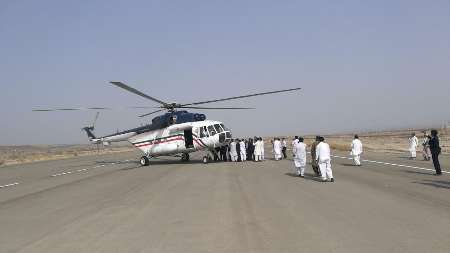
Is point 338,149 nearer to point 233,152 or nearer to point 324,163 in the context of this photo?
point 233,152

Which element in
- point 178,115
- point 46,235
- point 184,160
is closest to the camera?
point 46,235

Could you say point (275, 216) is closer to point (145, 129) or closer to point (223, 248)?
point (223, 248)

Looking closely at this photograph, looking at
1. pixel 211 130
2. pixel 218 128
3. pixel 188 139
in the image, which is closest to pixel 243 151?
pixel 218 128

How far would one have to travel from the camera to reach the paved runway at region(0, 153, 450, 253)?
23.5ft

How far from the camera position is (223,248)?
22.6ft

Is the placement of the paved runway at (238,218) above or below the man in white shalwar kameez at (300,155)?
below

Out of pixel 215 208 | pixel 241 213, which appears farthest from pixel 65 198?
pixel 241 213

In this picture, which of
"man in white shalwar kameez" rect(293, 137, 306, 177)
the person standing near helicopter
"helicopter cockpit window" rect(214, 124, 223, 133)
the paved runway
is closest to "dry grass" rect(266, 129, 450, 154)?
the person standing near helicopter

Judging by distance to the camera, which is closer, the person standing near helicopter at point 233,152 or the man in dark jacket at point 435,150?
the man in dark jacket at point 435,150

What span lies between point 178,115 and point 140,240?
75.6 feet

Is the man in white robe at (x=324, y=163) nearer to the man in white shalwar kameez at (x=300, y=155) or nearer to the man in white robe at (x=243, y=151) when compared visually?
the man in white shalwar kameez at (x=300, y=155)

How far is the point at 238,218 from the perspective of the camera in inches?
369

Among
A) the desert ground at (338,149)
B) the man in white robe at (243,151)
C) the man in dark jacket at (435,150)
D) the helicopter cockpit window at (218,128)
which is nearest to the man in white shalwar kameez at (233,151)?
the man in white robe at (243,151)

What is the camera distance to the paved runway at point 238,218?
7.17 m
